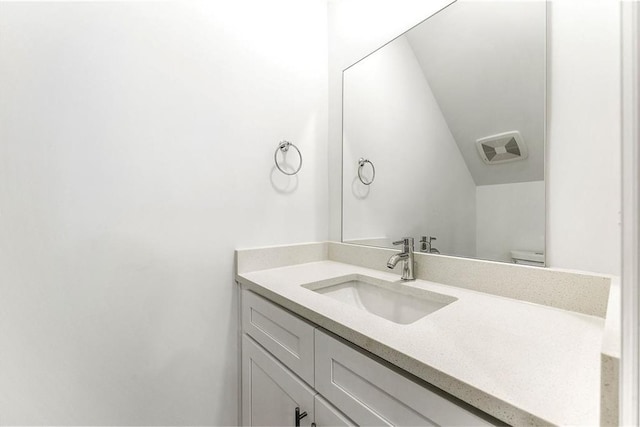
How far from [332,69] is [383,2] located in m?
0.39

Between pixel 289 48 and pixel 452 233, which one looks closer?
pixel 452 233

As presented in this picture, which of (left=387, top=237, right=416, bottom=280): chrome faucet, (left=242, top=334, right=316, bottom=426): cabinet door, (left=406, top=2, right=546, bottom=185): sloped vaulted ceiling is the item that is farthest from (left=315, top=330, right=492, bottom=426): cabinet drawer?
(left=406, top=2, right=546, bottom=185): sloped vaulted ceiling

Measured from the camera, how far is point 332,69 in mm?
1577

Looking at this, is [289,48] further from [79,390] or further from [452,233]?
[79,390]

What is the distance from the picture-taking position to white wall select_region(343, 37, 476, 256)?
43.6 inches

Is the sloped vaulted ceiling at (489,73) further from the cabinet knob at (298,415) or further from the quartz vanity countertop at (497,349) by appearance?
the cabinet knob at (298,415)

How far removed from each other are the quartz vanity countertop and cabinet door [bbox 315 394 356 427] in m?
0.20

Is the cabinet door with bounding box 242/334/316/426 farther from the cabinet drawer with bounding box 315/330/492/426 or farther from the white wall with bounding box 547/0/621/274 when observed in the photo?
the white wall with bounding box 547/0/621/274

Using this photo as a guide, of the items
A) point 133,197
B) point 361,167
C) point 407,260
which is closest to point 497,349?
point 407,260

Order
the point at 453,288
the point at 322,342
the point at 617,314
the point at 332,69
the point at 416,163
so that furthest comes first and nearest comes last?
the point at 332,69, the point at 416,163, the point at 453,288, the point at 322,342, the point at 617,314

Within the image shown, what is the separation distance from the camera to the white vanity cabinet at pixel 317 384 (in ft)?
1.83

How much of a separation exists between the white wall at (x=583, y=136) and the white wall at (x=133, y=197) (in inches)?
41.2

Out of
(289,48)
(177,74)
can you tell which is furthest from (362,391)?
(289,48)

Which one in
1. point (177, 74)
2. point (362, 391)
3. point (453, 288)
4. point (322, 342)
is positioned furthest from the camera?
point (177, 74)
